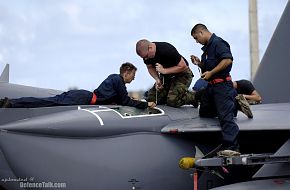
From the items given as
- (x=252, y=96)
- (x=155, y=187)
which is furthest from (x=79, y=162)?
(x=252, y=96)

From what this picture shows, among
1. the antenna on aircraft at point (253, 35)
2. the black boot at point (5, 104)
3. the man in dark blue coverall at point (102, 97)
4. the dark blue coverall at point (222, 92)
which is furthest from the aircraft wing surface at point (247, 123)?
the antenna on aircraft at point (253, 35)

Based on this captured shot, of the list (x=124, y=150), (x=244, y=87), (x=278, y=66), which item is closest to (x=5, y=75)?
(x=124, y=150)

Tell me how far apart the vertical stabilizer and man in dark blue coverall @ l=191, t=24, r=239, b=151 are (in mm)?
3478

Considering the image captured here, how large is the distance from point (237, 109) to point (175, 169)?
1.23 metres

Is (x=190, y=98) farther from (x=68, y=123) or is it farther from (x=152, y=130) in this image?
(x=68, y=123)

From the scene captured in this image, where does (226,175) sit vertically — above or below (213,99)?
below

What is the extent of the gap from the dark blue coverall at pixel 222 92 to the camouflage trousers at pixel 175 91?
0.48 metres

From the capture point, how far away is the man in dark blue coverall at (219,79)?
22.2 feet

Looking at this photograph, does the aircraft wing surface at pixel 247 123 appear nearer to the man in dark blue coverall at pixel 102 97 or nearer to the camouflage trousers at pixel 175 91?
the camouflage trousers at pixel 175 91

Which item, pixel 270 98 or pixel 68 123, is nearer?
pixel 68 123

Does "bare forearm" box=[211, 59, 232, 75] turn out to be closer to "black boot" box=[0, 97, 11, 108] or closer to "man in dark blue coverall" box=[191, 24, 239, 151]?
"man in dark blue coverall" box=[191, 24, 239, 151]

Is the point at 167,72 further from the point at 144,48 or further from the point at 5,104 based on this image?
the point at 5,104

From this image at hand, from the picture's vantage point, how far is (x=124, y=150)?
260 inches

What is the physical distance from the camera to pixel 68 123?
→ 21.0ft
